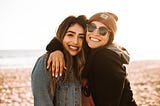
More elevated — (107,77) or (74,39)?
(74,39)

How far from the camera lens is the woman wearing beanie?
1616 millimetres

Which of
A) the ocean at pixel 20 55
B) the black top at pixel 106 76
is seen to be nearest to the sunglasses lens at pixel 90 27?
the black top at pixel 106 76

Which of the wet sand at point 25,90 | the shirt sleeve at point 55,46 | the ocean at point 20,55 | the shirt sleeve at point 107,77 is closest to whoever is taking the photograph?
the shirt sleeve at point 107,77

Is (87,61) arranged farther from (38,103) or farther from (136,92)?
(136,92)

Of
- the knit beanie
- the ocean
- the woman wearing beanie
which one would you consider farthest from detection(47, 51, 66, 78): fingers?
the ocean

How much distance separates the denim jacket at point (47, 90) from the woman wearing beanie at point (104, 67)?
58 mm

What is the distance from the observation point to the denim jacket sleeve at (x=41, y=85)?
1.65 metres

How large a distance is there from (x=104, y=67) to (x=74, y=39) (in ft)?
0.78

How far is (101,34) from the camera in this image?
174 centimetres

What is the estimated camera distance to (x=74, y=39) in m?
1.75

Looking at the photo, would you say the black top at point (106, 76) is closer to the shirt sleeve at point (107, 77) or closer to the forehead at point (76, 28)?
the shirt sleeve at point (107, 77)

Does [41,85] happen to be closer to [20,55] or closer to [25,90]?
[25,90]

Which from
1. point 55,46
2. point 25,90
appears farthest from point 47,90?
point 25,90

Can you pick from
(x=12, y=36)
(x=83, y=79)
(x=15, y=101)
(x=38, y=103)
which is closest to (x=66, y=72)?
(x=83, y=79)
